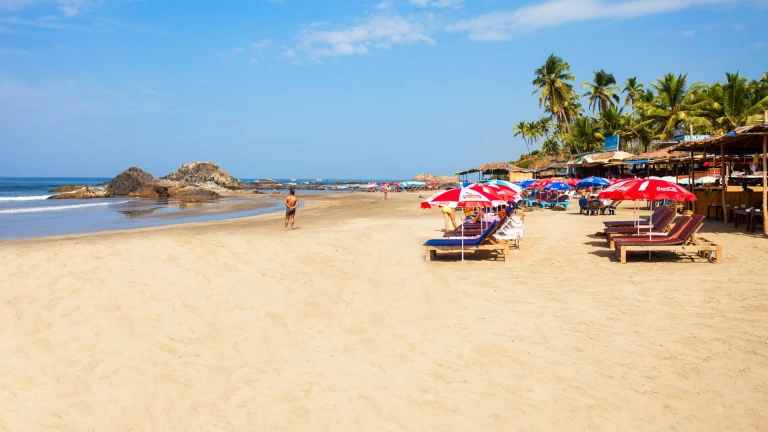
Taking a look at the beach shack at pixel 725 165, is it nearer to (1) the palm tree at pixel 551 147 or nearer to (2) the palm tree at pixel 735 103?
(2) the palm tree at pixel 735 103

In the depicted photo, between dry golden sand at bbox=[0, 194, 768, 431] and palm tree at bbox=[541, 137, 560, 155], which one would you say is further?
palm tree at bbox=[541, 137, 560, 155]

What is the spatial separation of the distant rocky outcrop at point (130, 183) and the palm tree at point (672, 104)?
4698 cm

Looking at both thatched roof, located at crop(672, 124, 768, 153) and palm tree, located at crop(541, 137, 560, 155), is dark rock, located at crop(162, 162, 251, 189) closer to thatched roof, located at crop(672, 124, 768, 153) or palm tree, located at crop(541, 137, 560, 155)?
palm tree, located at crop(541, 137, 560, 155)

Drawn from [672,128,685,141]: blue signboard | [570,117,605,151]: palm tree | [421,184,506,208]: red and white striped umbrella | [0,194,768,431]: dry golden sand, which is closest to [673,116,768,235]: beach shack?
[0,194,768,431]: dry golden sand

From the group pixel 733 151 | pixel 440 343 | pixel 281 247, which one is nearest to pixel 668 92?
pixel 733 151

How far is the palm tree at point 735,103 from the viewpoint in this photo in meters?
29.9

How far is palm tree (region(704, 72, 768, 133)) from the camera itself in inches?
1176

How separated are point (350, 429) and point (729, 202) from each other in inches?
689

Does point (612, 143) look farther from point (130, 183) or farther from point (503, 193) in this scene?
point (130, 183)

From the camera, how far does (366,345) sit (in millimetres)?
5898

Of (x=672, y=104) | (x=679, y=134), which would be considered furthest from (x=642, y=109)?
(x=679, y=134)

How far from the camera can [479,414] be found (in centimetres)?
426

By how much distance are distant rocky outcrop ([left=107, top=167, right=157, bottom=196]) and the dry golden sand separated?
161 ft

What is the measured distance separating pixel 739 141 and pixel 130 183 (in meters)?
54.5
